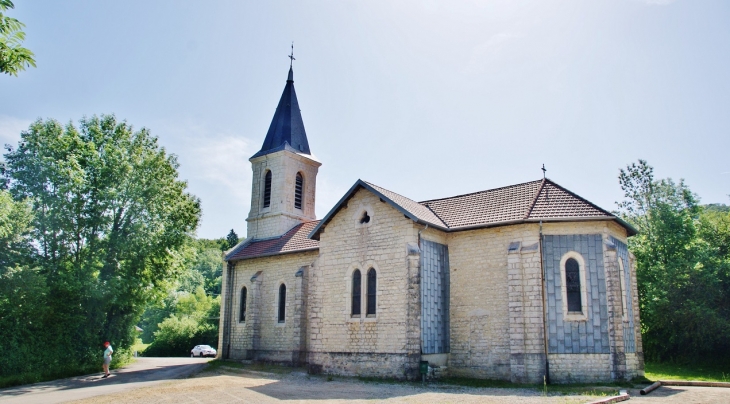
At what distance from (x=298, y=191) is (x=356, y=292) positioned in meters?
12.9

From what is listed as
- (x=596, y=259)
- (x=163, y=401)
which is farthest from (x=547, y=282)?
(x=163, y=401)

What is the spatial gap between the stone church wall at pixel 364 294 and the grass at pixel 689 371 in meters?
11.3

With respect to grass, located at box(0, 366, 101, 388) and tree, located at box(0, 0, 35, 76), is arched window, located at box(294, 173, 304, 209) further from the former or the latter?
tree, located at box(0, 0, 35, 76)

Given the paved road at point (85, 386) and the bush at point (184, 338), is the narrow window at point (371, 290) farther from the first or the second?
Result: the bush at point (184, 338)

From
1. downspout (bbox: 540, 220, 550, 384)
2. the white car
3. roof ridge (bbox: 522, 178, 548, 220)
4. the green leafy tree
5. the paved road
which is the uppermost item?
roof ridge (bbox: 522, 178, 548, 220)

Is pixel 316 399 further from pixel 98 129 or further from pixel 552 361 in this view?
pixel 98 129

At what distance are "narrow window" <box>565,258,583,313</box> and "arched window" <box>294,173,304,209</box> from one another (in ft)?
58.8

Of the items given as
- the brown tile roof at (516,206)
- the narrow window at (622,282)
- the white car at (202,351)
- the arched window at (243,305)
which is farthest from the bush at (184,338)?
the narrow window at (622,282)

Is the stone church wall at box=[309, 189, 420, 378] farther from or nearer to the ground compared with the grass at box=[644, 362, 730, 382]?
farther from the ground

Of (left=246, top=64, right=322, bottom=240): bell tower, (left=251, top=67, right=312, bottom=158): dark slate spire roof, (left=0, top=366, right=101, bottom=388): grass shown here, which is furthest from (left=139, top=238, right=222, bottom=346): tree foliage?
(left=251, top=67, right=312, bottom=158): dark slate spire roof

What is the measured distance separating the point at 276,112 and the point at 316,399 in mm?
23506

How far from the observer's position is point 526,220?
19.0 metres

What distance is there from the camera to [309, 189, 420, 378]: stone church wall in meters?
19.1

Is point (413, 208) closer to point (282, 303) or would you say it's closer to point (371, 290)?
point (371, 290)
